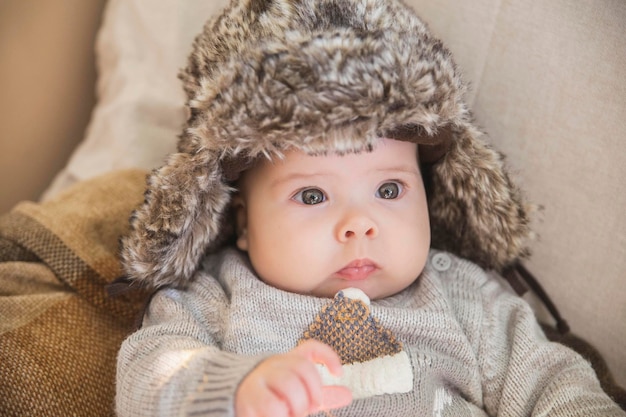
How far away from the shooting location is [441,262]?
1269mm

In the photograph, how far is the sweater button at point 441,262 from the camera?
49.6 inches

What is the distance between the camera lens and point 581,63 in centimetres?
121

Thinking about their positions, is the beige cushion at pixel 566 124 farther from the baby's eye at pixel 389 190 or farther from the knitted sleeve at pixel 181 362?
the knitted sleeve at pixel 181 362

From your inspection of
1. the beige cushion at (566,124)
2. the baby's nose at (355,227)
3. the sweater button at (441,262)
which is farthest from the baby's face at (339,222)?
the beige cushion at (566,124)

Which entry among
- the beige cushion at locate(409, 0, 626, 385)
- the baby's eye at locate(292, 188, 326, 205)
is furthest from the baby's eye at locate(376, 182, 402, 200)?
the beige cushion at locate(409, 0, 626, 385)

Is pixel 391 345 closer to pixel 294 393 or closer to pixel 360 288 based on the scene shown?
pixel 360 288

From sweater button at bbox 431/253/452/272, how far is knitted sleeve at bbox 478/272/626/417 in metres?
0.10

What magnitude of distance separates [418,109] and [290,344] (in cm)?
43

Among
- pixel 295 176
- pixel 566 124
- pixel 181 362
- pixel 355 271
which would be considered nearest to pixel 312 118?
pixel 295 176

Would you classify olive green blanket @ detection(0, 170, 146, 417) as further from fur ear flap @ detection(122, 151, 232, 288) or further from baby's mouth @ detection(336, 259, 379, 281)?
baby's mouth @ detection(336, 259, 379, 281)

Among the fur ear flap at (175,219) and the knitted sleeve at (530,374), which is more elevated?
the fur ear flap at (175,219)

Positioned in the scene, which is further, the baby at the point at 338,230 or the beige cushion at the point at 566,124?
the beige cushion at the point at 566,124

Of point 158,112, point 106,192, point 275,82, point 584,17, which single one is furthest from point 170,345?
point 584,17

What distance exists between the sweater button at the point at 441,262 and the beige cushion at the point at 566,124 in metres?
0.19
